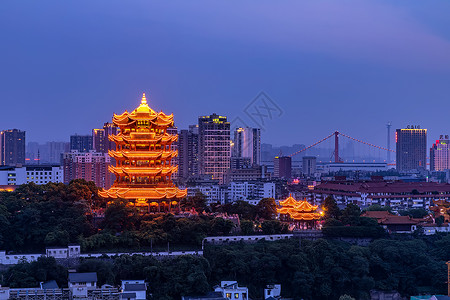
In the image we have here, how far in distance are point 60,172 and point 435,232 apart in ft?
65.9

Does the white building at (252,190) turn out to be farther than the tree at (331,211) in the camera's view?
Yes

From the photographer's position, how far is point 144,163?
25812mm

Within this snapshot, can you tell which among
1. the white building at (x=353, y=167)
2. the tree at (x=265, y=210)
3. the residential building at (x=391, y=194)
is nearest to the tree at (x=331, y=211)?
the tree at (x=265, y=210)

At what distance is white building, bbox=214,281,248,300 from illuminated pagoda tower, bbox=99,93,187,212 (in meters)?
4.84

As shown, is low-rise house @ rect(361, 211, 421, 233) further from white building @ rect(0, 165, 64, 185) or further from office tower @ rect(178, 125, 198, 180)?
office tower @ rect(178, 125, 198, 180)

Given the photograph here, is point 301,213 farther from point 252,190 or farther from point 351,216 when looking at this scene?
point 252,190

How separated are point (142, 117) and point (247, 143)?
151 ft

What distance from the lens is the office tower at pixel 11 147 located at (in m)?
62.5

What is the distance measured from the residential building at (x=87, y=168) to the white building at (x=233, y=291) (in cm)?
2681

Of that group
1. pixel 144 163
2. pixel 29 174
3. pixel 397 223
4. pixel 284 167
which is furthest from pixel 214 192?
pixel 284 167

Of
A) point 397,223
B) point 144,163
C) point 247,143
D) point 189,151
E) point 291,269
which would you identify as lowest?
point 291,269

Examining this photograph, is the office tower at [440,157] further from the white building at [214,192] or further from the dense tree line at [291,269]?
the dense tree line at [291,269]

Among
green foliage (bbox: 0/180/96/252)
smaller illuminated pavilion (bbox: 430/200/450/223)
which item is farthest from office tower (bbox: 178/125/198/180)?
green foliage (bbox: 0/180/96/252)

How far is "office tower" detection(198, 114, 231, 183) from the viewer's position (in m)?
57.1
